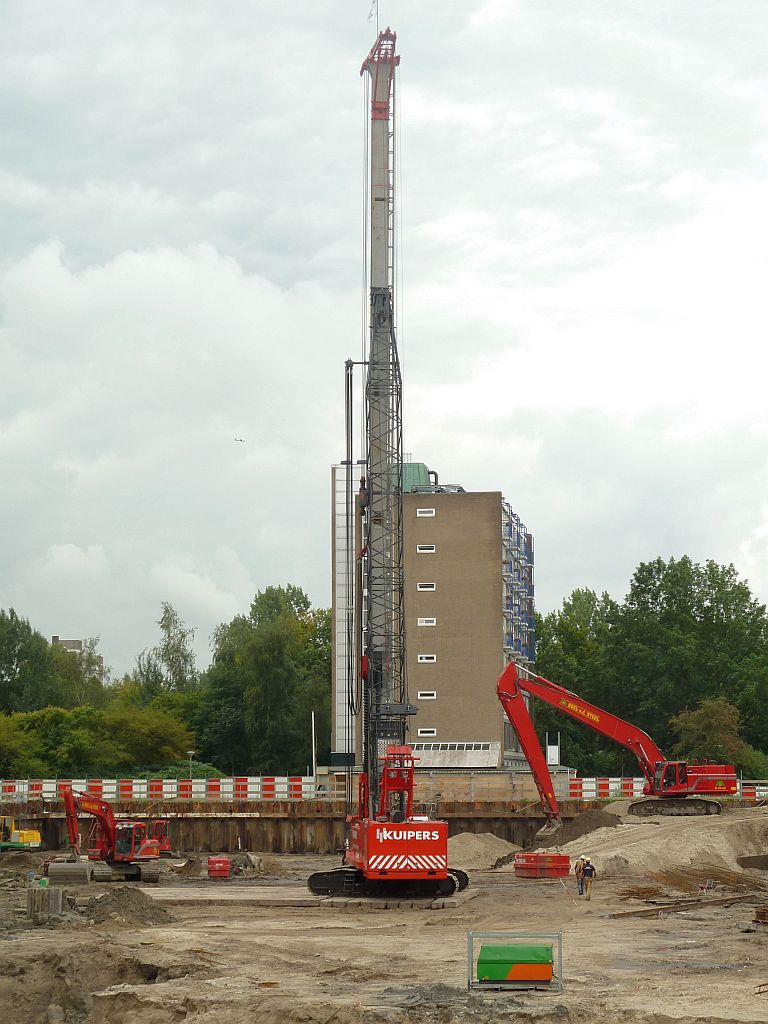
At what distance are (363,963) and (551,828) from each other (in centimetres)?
2926

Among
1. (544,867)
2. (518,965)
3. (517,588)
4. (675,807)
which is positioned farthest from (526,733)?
(517,588)

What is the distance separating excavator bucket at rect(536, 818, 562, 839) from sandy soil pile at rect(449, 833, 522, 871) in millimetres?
1355

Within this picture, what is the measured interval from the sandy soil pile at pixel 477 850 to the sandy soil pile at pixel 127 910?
19.8 meters

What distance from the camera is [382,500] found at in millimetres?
42250

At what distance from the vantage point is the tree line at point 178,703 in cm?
8100

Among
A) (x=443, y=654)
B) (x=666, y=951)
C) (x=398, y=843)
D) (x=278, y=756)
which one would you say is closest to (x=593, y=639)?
(x=278, y=756)

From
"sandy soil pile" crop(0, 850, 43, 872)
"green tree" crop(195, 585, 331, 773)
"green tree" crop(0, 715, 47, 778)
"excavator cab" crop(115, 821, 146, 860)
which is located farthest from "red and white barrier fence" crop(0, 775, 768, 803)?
"green tree" crop(195, 585, 331, 773)

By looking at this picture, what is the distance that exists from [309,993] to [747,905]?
15913 mm

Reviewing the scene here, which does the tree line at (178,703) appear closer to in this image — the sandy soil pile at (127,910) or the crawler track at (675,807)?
the crawler track at (675,807)

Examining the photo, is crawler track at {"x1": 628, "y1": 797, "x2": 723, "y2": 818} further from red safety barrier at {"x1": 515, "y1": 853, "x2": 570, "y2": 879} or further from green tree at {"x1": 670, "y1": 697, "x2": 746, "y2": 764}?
green tree at {"x1": 670, "y1": 697, "x2": 746, "y2": 764}

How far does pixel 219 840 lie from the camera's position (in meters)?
57.6

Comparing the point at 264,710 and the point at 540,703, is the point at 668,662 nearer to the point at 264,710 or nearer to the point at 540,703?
the point at 540,703

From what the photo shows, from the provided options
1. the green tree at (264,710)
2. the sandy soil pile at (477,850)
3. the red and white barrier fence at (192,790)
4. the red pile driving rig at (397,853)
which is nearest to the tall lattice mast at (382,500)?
the red pile driving rig at (397,853)

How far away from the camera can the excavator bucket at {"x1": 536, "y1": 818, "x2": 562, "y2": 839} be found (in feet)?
165
